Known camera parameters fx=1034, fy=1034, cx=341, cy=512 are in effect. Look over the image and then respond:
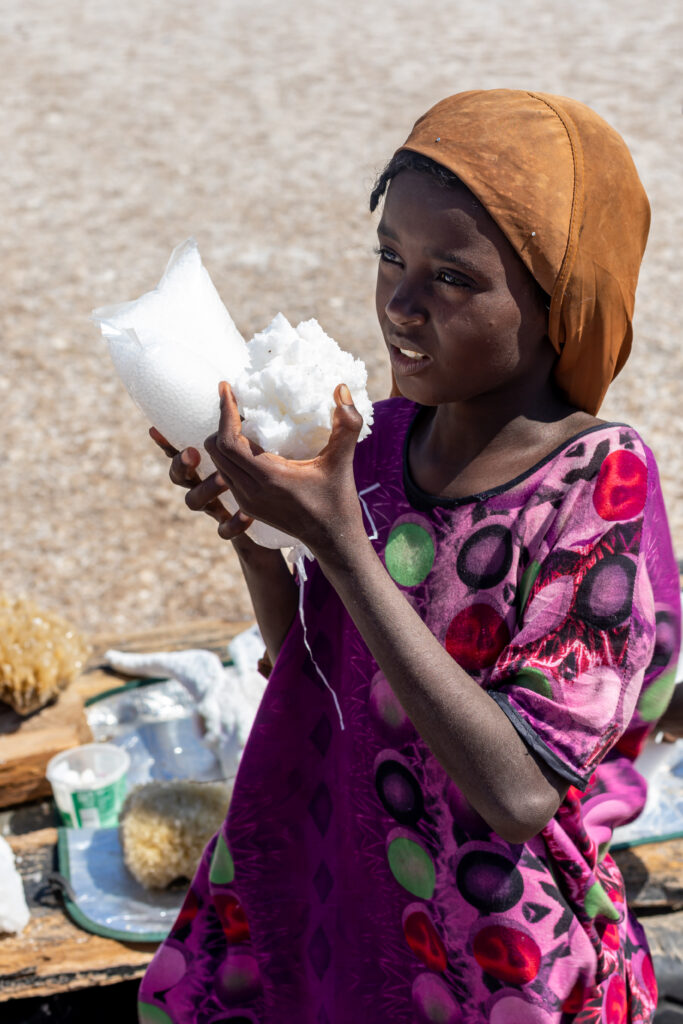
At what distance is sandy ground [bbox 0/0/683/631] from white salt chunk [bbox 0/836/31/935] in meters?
2.30

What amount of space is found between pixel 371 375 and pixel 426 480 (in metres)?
5.11

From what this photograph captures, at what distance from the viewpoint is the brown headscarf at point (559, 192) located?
136cm

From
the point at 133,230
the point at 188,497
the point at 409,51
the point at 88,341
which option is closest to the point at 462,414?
the point at 188,497

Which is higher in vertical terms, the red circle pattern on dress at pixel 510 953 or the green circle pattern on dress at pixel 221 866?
the red circle pattern on dress at pixel 510 953

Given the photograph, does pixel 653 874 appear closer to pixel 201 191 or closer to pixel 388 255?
pixel 388 255

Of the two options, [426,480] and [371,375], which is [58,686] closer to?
[426,480]

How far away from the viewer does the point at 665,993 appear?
2186mm

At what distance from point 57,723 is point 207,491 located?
154 centimetres

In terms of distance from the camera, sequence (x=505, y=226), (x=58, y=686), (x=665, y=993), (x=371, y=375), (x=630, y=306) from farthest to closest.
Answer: (x=371, y=375), (x=58, y=686), (x=665, y=993), (x=630, y=306), (x=505, y=226)

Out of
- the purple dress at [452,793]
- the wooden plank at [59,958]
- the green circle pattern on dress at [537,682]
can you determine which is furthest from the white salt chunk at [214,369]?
the wooden plank at [59,958]

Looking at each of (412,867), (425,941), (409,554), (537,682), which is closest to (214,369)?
(409,554)

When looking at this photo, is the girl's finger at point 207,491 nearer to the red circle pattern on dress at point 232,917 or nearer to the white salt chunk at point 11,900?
the red circle pattern on dress at point 232,917

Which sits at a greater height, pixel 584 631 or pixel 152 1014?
pixel 584 631

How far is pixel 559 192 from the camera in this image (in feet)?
4.51
